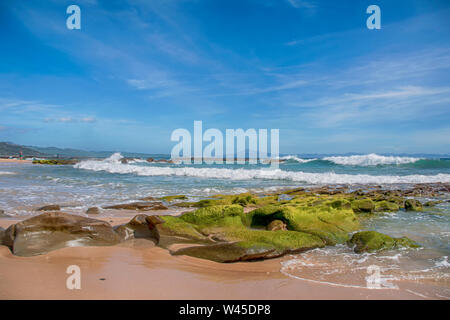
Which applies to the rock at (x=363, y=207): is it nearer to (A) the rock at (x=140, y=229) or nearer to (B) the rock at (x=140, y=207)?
(B) the rock at (x=140, y=207)

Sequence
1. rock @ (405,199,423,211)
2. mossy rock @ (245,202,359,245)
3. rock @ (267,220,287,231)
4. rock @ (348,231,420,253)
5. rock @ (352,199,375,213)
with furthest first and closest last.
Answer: rock @ (405,199,423,211)
rock @ (352,199,375,213)
rock @ (267,220,287,231)
mossy rock @ (245,202,359,245)
rock @ (348,231,420,253)

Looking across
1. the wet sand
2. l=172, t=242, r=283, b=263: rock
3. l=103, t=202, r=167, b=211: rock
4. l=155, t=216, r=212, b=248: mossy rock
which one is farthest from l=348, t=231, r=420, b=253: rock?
l=103, t=202, r=167, b=211: rock

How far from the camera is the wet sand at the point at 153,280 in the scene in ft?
10.2

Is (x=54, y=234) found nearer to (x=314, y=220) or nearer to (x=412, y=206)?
(x=314, y=220)

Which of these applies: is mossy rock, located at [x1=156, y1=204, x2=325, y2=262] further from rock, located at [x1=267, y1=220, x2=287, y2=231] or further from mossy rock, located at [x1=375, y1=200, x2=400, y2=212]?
mossy rock, located at [x1=375, y1=200, x2=400, y2=212]

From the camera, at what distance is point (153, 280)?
3494mm

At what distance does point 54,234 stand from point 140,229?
1.38 metres

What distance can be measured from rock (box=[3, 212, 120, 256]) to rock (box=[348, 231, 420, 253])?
4012 millimetres

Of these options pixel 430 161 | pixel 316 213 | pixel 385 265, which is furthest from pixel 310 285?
pixel 430 161

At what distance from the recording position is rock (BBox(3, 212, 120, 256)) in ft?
14.4

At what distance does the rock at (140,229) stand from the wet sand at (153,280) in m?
0.79

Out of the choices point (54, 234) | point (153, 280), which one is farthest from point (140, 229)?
point (153, 280)

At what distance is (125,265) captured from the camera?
4016 mm

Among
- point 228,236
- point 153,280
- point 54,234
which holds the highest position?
point 54,234
